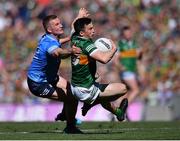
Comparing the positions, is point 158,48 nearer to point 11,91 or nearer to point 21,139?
point 11,91

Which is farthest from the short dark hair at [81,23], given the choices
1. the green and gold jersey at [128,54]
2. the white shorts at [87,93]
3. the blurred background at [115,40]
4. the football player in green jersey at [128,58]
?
the blurred background at [115,40]

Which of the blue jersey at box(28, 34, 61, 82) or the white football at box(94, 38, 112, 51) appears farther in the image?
the blue jersey at box(28, 34, 61, 82)

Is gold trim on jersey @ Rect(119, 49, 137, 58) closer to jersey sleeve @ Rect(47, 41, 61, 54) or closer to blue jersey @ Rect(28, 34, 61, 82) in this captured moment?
blue jersey @ Rect(28, 34, 61, 82)

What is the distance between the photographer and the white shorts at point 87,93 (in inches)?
473

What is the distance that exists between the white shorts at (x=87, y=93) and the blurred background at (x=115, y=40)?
8833 mm

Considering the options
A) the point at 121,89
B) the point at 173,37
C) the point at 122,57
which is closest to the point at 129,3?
the point at 173,37

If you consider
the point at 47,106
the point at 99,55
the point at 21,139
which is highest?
the point at 99,55

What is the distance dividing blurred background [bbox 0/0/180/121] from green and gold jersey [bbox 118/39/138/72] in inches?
66.6

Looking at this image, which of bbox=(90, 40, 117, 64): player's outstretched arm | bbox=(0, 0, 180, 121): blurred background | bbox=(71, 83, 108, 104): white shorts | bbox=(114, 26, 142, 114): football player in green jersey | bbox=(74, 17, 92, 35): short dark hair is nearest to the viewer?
bbox=(90, 40, 117, 64): player's outstretched arm

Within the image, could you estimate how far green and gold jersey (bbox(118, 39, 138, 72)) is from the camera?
1911cm

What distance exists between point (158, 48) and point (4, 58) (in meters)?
5.07

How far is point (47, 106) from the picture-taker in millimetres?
21859

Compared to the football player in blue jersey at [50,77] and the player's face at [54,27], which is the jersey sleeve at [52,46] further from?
Result: the player's face at [54,27]

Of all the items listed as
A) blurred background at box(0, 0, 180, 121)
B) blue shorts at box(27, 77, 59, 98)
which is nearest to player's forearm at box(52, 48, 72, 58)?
blue shorts at box(27, 77, 59, 98)
